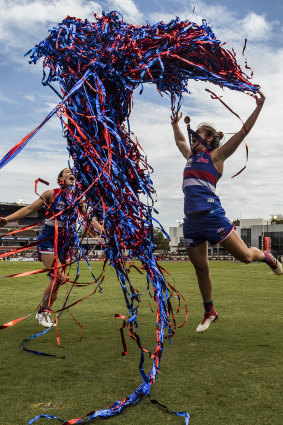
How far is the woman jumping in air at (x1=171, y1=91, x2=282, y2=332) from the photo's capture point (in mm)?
3904

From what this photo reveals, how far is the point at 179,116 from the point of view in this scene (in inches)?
170

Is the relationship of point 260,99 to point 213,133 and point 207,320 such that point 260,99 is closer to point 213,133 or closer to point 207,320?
point 213,133

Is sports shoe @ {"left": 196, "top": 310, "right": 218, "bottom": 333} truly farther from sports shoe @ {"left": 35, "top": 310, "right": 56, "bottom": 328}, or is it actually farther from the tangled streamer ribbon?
sports shoe @ {"left": 35, "top": 310, "right": 56, "bottom": 328}

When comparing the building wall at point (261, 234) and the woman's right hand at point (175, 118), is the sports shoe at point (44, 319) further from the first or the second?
the building wall at point (261, 234)

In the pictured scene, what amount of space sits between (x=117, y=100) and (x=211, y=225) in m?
1.45

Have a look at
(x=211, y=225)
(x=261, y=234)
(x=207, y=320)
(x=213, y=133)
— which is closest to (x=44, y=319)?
(x=207, y=320)

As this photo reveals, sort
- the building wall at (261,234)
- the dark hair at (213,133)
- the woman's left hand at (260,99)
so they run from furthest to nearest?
the building wall at (261,234) → the dark hair at (213,133) → the woman's left hand at (260,99)

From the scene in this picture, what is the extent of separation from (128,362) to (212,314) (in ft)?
4.25

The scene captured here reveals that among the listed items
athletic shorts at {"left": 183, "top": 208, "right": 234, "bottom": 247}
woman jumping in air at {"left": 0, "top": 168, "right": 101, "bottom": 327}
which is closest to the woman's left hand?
athletic shorts at {"left": 183, "top": 208, "right": 234, "bottom": 247}

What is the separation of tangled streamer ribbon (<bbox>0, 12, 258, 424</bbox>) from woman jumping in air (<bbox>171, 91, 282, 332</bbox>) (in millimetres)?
643

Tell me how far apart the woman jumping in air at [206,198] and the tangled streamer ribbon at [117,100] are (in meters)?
0.64

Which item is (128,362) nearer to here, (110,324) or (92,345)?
(92,345)

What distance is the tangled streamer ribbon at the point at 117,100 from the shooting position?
2979 millimetres

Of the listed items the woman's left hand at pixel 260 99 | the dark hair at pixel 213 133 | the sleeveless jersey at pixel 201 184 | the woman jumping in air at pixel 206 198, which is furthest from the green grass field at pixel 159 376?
the woman's left hand at pixel 260 99
